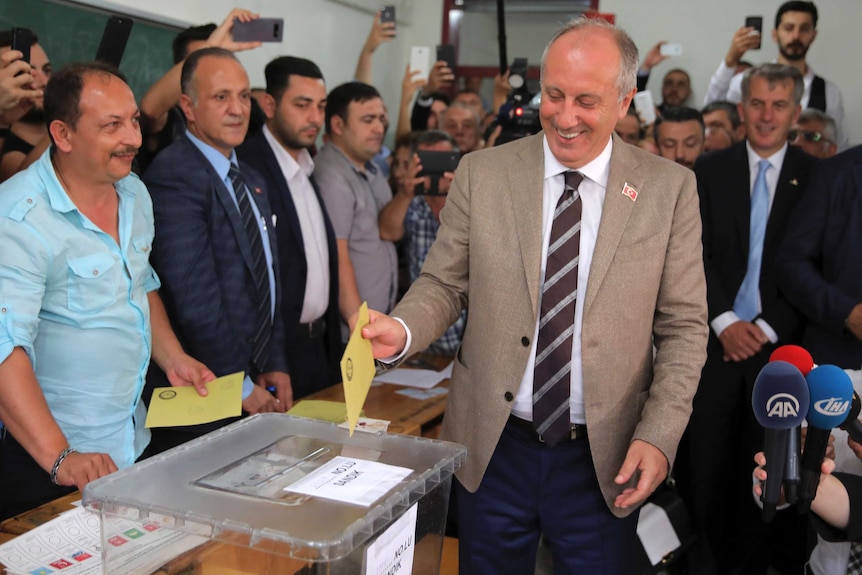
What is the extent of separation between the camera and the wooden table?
249 centimetres

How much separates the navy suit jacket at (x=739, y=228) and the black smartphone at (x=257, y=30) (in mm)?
1657

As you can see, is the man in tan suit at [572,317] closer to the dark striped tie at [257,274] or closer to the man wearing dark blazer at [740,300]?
the dark striped tie at [257,274]

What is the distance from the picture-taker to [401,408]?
2.66m

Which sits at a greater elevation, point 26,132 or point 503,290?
point 26,132

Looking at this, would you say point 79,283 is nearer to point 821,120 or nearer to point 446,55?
point 446,55

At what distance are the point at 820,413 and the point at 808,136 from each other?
3307mm

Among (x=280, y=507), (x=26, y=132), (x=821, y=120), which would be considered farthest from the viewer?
(x=821, y=120)

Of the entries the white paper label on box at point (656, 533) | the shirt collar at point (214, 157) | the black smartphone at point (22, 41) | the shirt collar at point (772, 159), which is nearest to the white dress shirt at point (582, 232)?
the white paper label on box at point (656, 533)

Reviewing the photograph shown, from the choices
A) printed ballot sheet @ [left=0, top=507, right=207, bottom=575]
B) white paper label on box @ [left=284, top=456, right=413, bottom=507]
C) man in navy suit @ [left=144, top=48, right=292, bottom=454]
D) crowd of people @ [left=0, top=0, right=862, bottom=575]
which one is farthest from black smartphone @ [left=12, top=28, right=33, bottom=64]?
white paper label on box @ [left=284, top=456, right=413, bottom=507]

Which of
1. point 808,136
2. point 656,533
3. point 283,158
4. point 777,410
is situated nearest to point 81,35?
point 283,158

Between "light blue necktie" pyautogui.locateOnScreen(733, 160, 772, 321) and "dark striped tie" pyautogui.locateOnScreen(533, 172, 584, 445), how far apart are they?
5.01ft

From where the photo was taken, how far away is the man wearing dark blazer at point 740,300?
2965mm

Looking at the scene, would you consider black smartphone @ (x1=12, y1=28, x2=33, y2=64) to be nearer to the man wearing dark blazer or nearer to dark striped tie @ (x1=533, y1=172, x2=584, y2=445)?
dark striped tie @ (x1=533, y1=172, x2=584, y2=445)

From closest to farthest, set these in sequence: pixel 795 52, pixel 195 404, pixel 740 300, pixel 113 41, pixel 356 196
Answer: pixel 195 404 < pixel 113 41 < pixel 740 300 < pixel 356 196 < pixel 795 52
